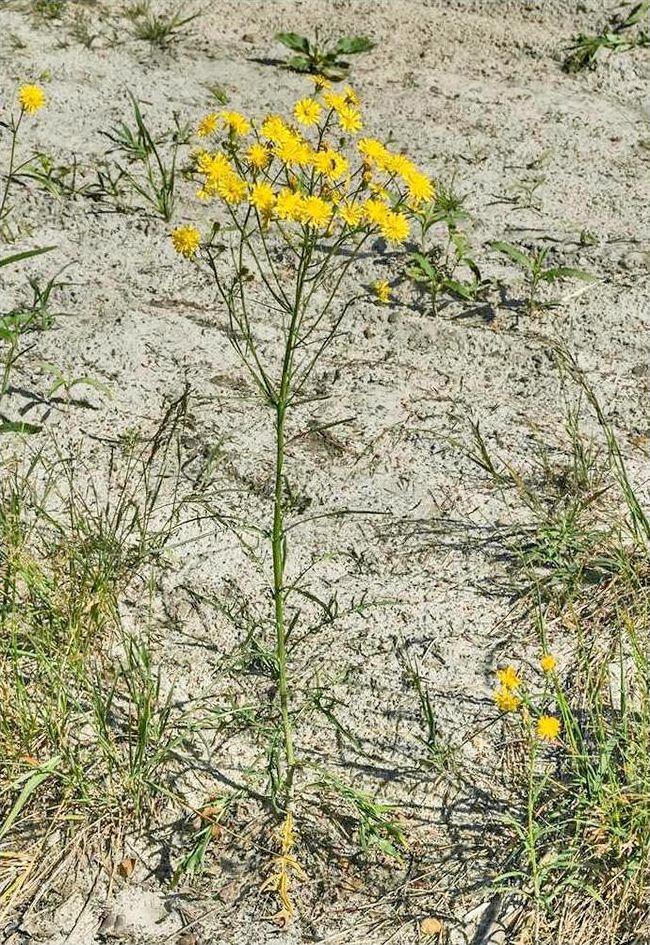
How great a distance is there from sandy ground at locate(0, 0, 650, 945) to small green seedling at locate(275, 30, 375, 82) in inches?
2.5

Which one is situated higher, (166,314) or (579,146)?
(579,146)

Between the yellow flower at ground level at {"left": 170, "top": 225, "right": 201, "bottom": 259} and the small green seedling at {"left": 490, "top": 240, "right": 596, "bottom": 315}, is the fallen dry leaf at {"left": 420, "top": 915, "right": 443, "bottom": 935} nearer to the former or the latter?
the yellow flower at ground level at {"left": 170, "top": 225, "right": 201, "bottom": 259}

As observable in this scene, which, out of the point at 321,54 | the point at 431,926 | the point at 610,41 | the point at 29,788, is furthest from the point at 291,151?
the point at 610,41

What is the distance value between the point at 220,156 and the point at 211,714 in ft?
3.82

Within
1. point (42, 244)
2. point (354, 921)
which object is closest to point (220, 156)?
point (354, 921)

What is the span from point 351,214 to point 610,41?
2.92 metres

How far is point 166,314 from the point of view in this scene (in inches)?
135

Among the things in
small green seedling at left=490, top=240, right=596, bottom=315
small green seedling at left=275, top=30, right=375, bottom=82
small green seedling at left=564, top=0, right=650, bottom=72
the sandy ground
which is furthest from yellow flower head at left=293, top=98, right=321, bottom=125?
small green seedling at left=564, top=0, right=650, bottom=72

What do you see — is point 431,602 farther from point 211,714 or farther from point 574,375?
point 574,375

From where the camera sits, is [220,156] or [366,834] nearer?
[220,156]

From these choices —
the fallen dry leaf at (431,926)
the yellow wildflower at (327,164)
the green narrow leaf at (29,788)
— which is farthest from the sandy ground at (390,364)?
the yellow wildflower at (327,164)

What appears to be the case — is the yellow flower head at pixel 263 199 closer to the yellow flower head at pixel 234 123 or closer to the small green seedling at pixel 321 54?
the yellow flower head at pixel 234 123

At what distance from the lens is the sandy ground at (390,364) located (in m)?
2.36

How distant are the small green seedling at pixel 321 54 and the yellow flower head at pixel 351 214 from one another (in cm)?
252
